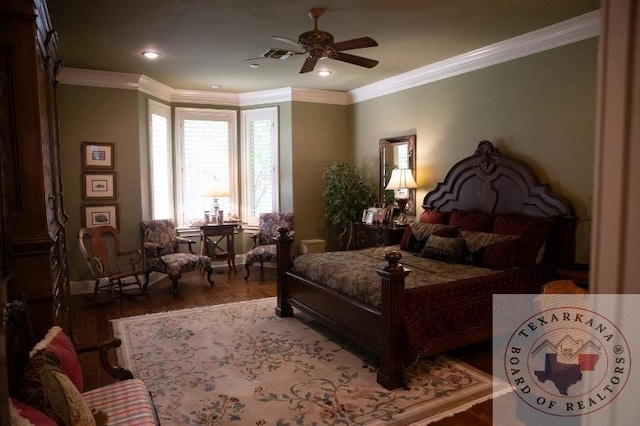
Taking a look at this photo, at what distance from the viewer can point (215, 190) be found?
21.6 feet

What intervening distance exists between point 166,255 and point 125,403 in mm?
3937

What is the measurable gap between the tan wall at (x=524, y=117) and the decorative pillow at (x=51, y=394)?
3.96 m

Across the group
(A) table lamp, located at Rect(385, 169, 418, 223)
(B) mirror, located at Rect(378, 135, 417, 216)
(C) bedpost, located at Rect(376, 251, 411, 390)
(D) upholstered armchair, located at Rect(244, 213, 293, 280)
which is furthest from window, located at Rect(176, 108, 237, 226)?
(C) bedpost, located at Rect(376, 251, 411, 390)

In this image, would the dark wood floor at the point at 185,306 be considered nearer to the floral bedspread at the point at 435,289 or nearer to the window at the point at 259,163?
the floral bedspread at the point at 435,289

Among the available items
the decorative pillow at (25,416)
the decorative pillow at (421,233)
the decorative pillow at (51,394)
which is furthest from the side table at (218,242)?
the decorative pillow at (25,416)

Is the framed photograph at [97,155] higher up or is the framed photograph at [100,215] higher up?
the framed photograph at [97,155]

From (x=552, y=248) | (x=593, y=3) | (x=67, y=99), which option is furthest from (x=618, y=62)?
(x=67, y=99)

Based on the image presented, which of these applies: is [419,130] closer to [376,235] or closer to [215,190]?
[376,235]

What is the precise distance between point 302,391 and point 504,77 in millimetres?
3681

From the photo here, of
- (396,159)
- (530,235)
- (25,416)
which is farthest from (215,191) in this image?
(25,416)

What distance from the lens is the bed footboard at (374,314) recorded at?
9.77 feet

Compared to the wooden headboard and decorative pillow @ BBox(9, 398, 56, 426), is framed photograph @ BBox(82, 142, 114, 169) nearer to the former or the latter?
the wooden headboard

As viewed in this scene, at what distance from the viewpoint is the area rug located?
2.75m

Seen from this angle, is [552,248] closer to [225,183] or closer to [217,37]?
[217,37]
